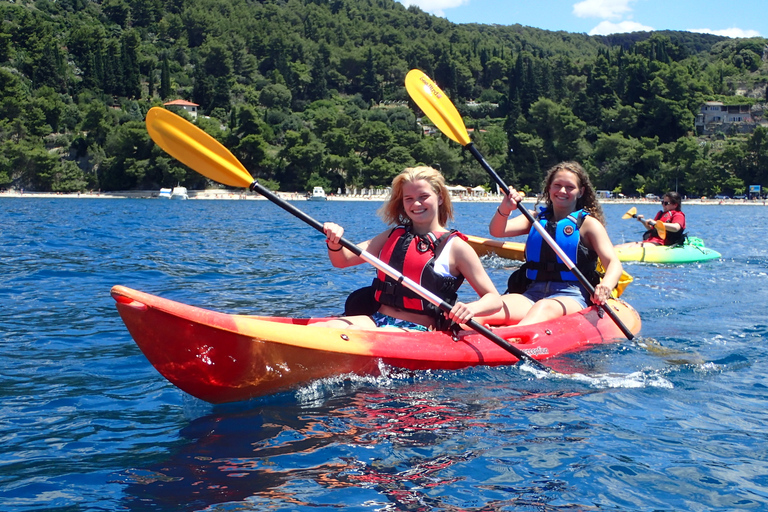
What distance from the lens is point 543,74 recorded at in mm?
104750

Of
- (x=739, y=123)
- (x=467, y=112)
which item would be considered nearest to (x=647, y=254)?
(x=739, y=123)

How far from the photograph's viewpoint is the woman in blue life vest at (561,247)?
5770 mm

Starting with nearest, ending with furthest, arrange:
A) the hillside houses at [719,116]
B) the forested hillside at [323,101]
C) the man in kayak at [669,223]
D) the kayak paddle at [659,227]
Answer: the man in kayak at [669,223]
the kayak paddle at [659,227]
the forested hillside at [323,101]
the hillside houses at [719,116]

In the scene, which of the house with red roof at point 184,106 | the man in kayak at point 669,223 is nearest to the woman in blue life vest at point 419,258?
the man in kayak at point 669,223

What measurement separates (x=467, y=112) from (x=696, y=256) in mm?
119606

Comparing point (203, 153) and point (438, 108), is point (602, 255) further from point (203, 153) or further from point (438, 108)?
point (203, 153)

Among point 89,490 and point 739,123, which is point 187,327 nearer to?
point 89,490

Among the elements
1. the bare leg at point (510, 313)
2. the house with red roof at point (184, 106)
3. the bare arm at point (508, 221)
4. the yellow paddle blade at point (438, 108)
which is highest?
the house with red roof at point (184, 106)

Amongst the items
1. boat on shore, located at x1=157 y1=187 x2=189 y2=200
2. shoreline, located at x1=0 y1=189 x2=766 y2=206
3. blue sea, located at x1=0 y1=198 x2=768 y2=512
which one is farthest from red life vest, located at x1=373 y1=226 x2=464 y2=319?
boat on shore, located at x1=157 y1=187 x2=189 y2=200

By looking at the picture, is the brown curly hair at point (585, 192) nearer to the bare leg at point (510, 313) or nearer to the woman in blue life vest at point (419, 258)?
the bare leg at point (510, 313)

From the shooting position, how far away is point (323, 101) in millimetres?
117188

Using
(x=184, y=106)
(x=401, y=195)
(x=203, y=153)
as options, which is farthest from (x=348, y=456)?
(x=184, y=106)

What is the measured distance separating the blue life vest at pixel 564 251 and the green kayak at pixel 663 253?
6.87 m

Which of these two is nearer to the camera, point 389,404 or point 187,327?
point 187,327
